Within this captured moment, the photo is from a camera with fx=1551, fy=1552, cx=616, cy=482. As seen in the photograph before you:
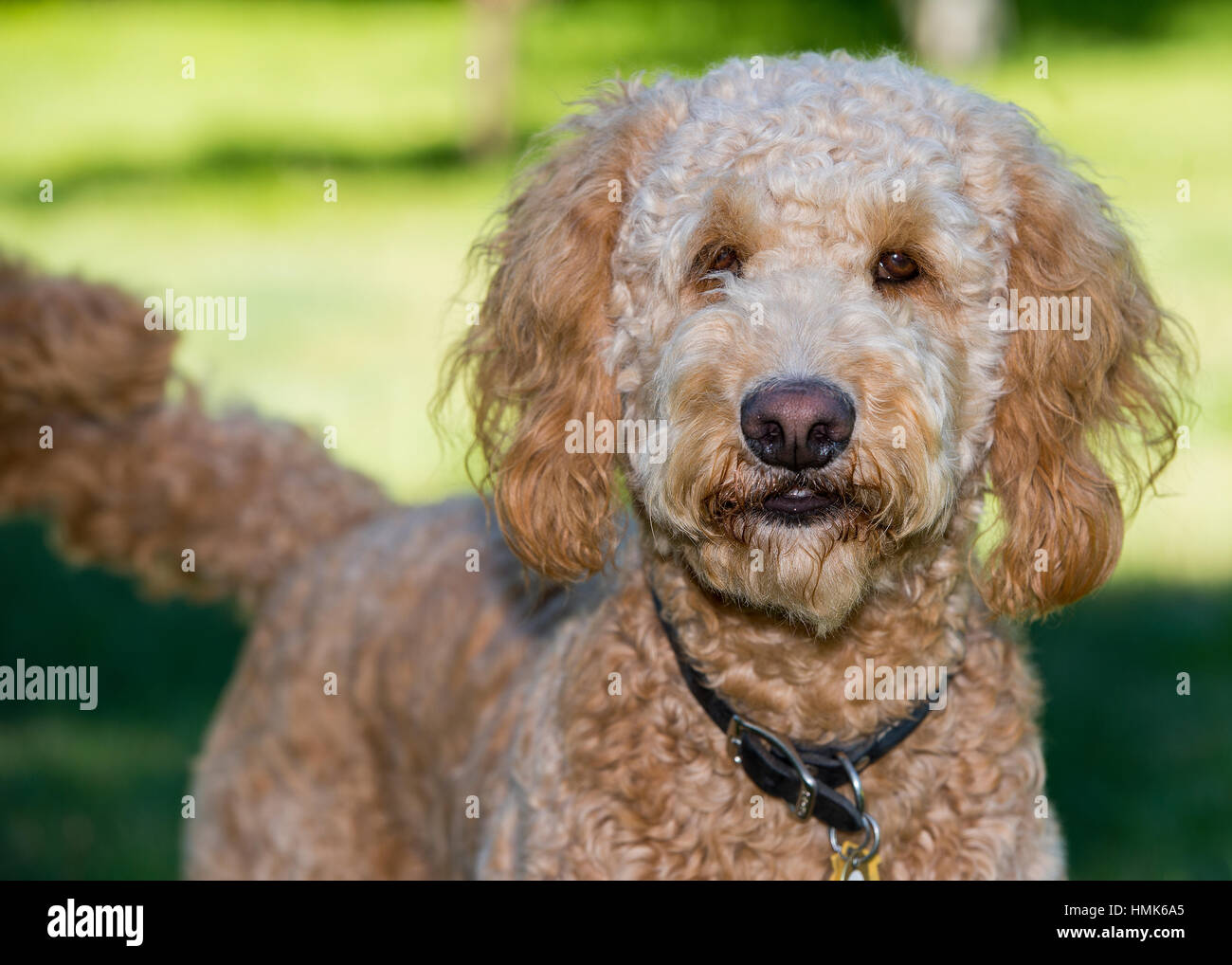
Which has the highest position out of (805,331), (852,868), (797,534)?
(805,331)

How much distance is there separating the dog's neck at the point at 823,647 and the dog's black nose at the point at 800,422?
1.56 ft

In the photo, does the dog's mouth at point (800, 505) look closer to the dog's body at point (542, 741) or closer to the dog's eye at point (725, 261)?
the dog's body at point (542, 741)

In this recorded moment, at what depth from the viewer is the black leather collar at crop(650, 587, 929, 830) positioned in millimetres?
2789

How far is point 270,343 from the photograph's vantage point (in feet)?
30.2

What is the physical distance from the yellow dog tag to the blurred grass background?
124 cm

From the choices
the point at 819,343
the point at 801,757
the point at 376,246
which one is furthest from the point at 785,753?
the point at 376,246

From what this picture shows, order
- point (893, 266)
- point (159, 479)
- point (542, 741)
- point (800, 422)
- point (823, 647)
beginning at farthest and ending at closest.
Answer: point (159, 479), point (542, 741), point (823, 647), point (893, 266), point (800, 422)

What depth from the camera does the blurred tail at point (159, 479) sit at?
158 inches

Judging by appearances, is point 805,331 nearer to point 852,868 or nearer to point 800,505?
point 800,505

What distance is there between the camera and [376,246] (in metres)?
11.1

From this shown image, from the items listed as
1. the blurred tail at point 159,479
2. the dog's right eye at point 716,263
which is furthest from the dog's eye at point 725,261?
the blurred tail at point 159,479

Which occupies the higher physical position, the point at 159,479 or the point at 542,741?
the point at 159,479

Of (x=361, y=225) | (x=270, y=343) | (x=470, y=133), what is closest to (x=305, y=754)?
(x=270, y=343)

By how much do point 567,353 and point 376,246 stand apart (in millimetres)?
8328
